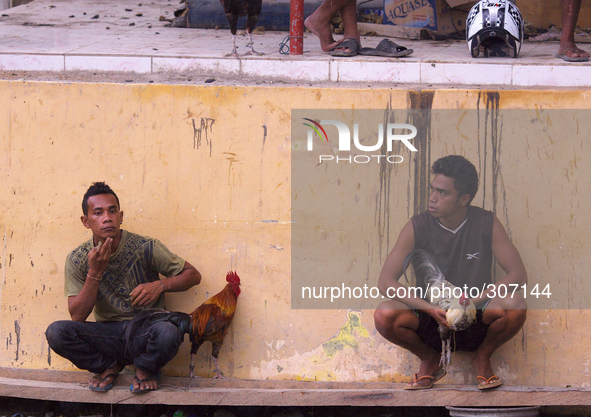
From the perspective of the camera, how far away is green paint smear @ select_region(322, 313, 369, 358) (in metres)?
3.79

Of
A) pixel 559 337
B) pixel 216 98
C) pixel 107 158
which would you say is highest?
pixel 216 98

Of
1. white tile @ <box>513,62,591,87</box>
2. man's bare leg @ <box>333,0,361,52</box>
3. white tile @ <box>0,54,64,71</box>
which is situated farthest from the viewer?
man's bare leg @ <box>333,0,361,52</box>

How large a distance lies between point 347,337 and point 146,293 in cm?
126

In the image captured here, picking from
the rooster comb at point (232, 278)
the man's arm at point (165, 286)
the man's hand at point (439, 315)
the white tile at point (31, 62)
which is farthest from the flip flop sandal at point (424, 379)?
the white tile at point (31, 62)

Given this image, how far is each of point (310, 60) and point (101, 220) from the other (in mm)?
1833

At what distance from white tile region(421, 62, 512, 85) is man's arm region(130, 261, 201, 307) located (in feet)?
6.67

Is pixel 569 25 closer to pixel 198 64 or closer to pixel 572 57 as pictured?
pixel 572 57

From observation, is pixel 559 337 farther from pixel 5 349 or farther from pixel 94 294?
pixel 5 349

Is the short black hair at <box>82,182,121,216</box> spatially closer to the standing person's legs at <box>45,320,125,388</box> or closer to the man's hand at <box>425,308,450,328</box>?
the standing person's legs at <box>45,320,125,388</box>

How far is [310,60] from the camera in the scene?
4266 mm

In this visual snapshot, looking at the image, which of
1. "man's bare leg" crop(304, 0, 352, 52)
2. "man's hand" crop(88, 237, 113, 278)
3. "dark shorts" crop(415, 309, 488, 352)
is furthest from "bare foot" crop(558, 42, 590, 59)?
"man's hand" crop(88, 237, 113, 278)

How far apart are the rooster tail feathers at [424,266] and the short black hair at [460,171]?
421 mm

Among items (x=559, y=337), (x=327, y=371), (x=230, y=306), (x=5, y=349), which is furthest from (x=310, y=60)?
(x=5, y=349)

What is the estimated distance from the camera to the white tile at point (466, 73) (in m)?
4.11
